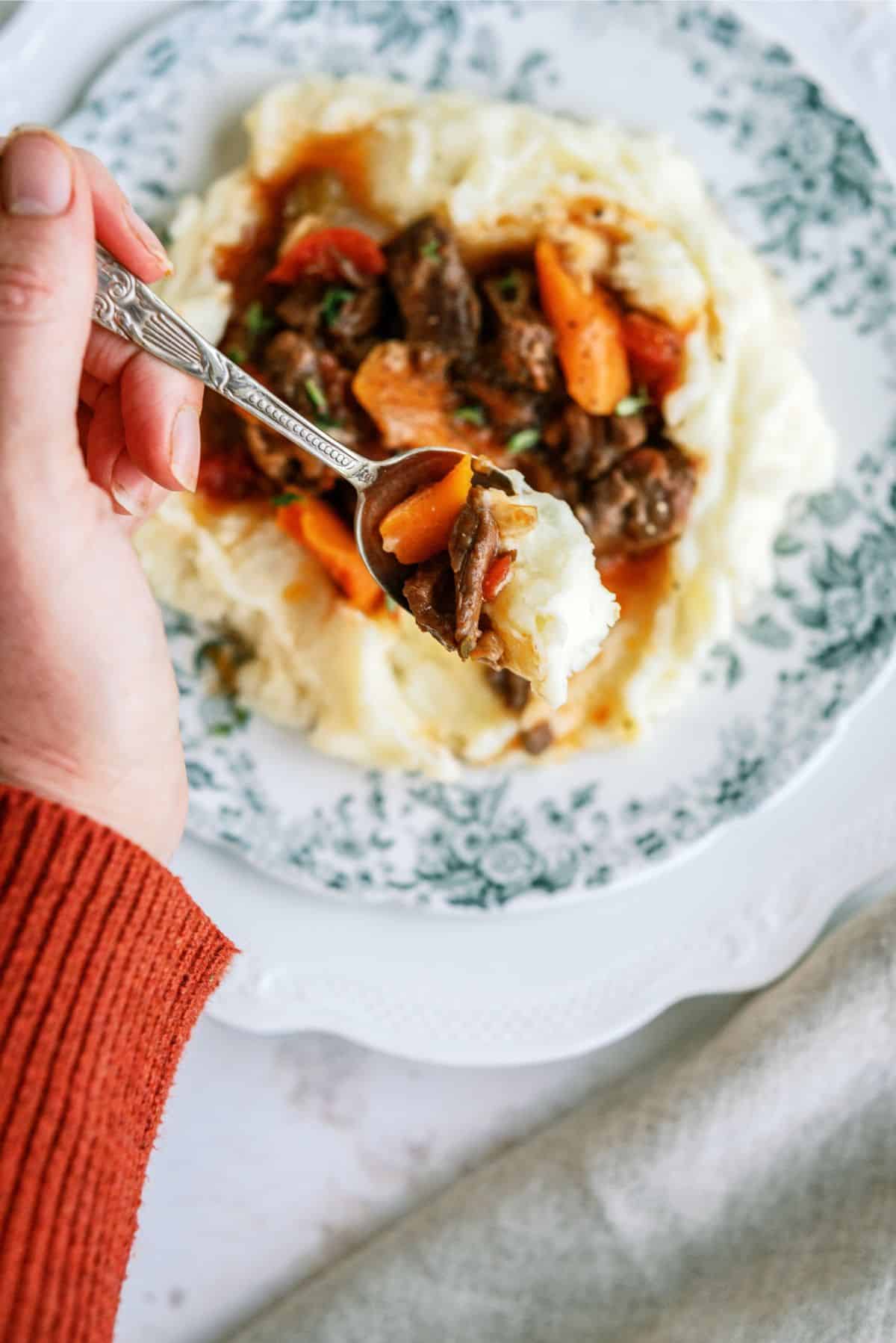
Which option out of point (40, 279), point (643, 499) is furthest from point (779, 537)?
point (40, 279)

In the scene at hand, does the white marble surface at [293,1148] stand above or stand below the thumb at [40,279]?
below

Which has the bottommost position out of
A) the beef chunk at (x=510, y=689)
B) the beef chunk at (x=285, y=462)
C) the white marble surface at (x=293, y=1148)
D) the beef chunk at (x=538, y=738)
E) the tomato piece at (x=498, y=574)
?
the white marble surface at (x=293, y=1148)

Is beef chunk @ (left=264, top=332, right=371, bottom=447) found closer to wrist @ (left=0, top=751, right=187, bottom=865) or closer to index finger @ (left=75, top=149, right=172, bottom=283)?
index finger @ (left=75, top=149, right=172, bottom=283)

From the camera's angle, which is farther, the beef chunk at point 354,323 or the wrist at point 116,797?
the beef chunk at point 354,323

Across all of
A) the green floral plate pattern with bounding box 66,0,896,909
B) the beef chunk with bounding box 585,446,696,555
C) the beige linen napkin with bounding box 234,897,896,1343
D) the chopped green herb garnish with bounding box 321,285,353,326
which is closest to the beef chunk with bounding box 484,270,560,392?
the beef chunk with bounding box 585,446,696,555

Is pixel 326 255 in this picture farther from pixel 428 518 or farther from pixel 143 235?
pixel 428 518

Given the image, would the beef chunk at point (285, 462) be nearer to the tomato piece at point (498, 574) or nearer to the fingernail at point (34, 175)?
the tomato piece at point (498, 574)

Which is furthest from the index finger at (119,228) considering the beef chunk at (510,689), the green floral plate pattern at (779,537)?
the beef chunk at (510,689)

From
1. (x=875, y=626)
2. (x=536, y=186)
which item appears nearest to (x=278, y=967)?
(x=875, y=626)
